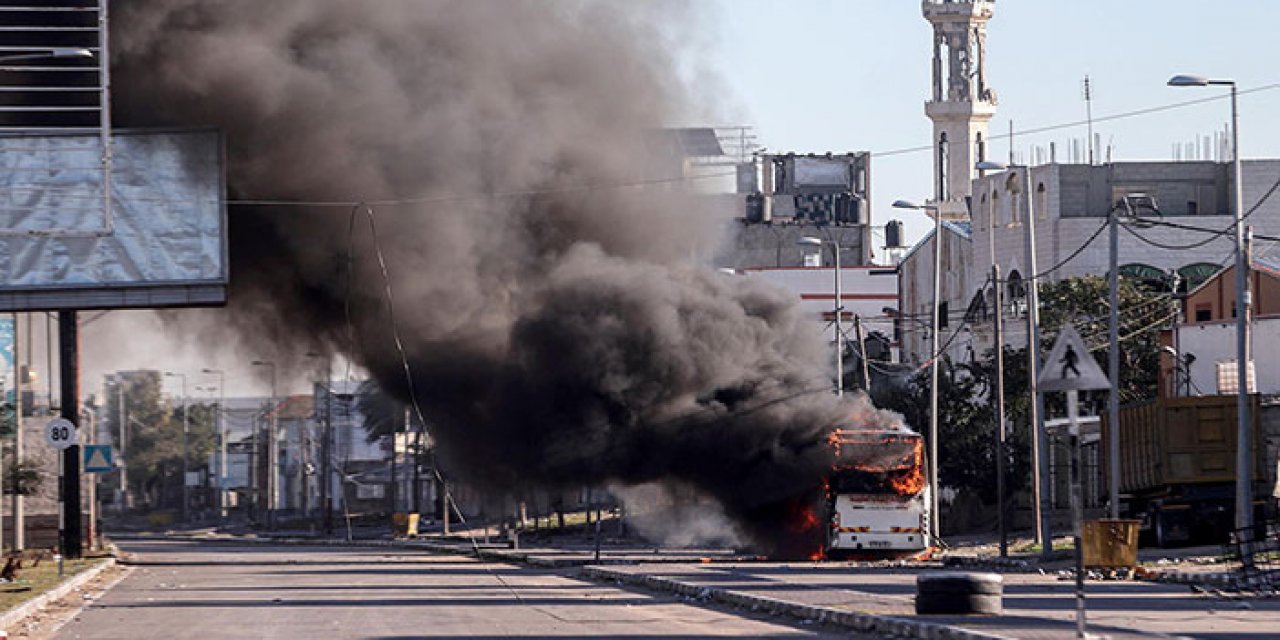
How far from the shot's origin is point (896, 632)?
19156 mm

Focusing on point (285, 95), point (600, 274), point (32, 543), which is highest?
point (285, 95)

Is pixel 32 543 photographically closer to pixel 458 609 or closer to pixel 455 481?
pixel 455 481

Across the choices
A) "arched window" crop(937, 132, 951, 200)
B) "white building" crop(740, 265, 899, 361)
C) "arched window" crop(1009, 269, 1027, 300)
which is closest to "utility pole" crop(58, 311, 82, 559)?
"arched window" crop(1009, 269, 1027, 300)

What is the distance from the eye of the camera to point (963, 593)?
20156 mm

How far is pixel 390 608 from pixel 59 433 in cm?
1027

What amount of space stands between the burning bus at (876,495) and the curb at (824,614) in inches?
362

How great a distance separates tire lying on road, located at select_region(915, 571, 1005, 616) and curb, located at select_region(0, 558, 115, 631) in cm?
1021

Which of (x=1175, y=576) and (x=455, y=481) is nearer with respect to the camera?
(x=1175, y=576)

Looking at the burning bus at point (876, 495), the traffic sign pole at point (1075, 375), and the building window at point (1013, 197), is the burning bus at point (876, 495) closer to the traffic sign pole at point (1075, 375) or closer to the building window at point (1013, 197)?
the traffic sign pole at point (1075, 375)

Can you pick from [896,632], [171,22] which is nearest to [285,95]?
[171,22]

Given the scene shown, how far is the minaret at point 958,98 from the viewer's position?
372ft

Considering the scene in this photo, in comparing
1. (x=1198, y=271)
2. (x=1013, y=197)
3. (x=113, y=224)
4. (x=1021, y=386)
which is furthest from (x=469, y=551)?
(x=1013, y=197)

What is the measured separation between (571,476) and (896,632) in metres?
22.7

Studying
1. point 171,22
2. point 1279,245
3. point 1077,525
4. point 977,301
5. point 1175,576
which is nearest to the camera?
point 1077,525
